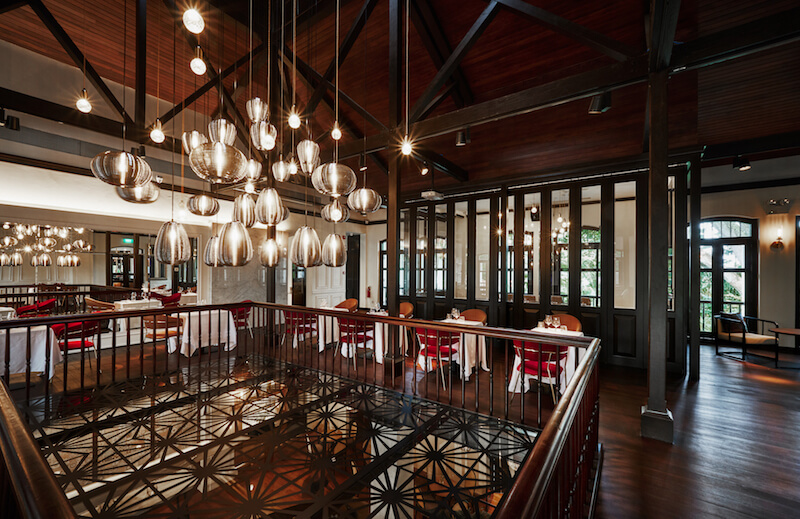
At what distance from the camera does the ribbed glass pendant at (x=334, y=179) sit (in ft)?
9.27

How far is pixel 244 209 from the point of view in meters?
2.97

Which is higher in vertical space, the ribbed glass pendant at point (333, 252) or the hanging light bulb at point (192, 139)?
the hanging light bulb at point (192, 139)

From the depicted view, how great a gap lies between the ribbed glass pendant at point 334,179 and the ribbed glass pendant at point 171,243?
1.20 meters

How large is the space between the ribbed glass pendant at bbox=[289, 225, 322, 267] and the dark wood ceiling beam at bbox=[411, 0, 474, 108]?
271 centimetres

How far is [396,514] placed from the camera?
6.84ft

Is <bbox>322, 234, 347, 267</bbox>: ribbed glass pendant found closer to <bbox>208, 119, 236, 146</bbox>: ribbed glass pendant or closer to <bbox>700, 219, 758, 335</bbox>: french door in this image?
<bbox>208, 119, 236, 146</bbox>: ribbed glass pendant

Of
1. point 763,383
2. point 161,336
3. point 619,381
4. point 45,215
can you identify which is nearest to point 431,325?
point 619,381

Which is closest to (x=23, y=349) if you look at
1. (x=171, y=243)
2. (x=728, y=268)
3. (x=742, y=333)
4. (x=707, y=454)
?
(x=171, y=243)

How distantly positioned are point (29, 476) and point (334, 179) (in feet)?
7.72

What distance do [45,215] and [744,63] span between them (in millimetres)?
10608

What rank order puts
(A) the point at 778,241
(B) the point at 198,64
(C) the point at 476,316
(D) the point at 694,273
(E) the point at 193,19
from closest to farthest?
(E) the point at 193,19 → (B) the point at 198,64 → (D) the point at 694,273 → (C) the point at 476,316 → (A) the point at 778,241

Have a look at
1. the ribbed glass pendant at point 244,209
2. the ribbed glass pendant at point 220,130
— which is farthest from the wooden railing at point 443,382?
the ribbed glass pendant at point 220,130

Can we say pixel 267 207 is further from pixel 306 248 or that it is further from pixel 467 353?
pixel 467 353

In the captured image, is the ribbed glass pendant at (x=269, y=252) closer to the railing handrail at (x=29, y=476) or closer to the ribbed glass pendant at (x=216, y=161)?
the ribbed glass pendant at (x=216, y=161)
